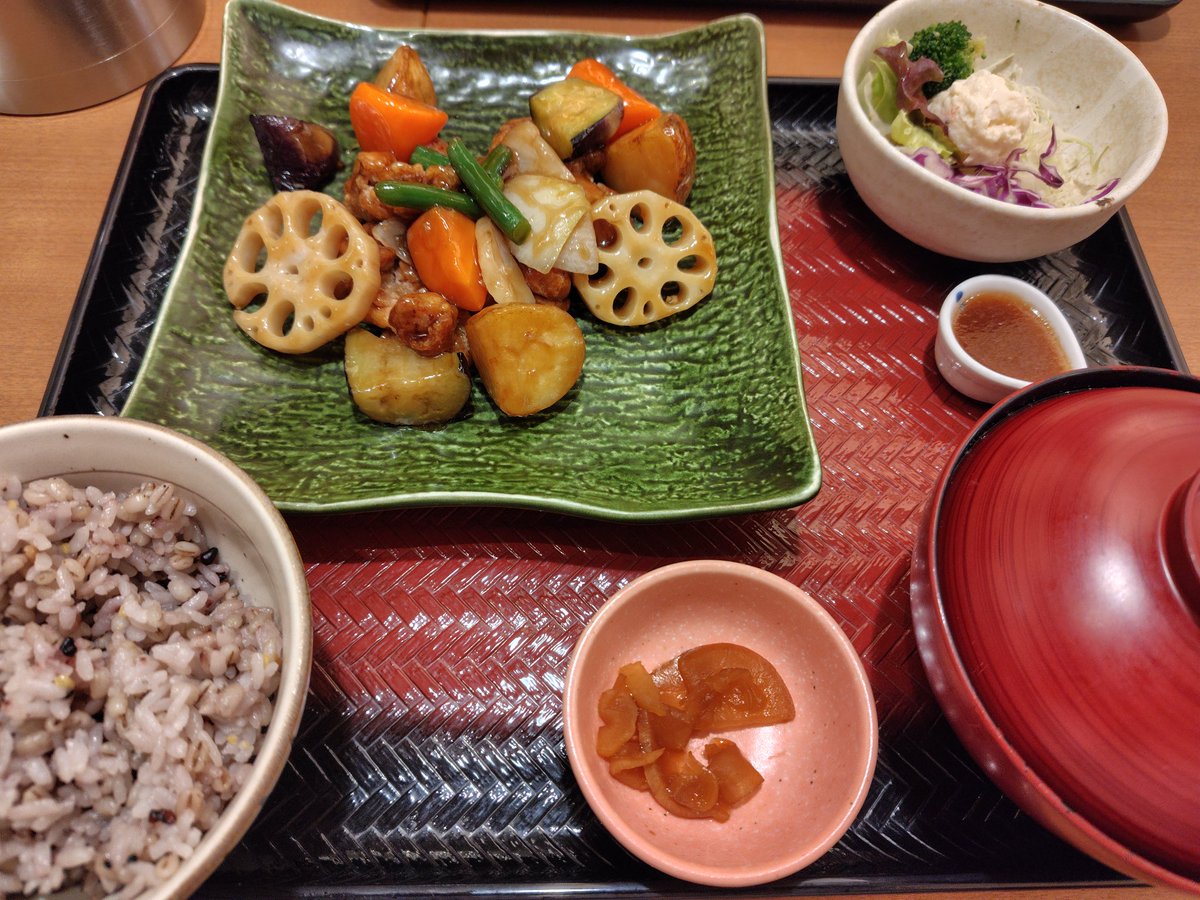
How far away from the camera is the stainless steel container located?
2480 millimetres

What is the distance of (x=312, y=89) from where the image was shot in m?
2.54

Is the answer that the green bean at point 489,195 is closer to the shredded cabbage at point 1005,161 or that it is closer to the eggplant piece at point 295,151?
the eggplant piece at point 295,151

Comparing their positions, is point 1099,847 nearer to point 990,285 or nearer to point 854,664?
point 854,664

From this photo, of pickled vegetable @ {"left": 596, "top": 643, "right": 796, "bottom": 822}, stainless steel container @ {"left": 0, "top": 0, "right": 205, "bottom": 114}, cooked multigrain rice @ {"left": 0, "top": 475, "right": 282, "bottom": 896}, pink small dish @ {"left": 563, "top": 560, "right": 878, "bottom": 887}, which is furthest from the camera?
stainless steel container @ {"left": 0, "top": 0, "right": 205, "bottom": 114}

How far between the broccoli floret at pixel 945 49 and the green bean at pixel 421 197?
1.49 meters

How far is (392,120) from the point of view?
2.27m

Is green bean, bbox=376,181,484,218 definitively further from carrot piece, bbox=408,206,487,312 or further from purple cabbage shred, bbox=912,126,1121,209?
purple cabbage shred, bbox=912,126,1121,209

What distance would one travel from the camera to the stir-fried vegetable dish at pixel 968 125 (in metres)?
2.30

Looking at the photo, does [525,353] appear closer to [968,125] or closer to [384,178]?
[384,178]

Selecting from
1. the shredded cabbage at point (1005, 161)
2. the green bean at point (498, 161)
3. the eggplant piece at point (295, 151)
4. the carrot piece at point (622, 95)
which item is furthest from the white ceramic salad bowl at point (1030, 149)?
the eggplant piece at point (295, 151)

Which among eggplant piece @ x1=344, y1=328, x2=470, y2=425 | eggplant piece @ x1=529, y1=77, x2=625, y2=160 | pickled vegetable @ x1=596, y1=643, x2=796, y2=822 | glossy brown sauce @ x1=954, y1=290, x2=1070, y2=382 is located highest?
eggplant piece @ x1=529, y1=77, x2=625, y2=160

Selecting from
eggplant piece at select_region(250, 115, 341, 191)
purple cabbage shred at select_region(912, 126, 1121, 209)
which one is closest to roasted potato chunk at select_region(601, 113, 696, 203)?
purple cabbage shred at select_region(912, 126, 1121, 209)

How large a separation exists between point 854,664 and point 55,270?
2575 mm

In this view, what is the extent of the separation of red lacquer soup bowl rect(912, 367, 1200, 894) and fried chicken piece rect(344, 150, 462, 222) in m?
1.56
